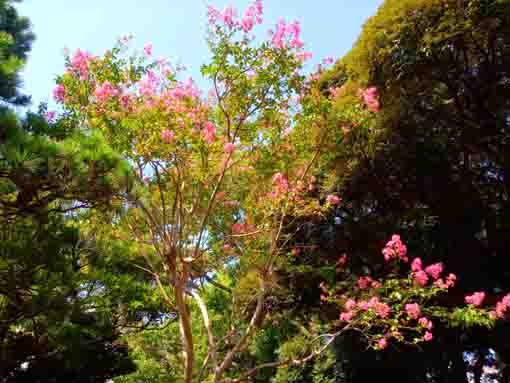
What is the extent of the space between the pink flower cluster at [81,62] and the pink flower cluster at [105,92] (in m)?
0.35

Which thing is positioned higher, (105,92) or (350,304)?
(105,92)

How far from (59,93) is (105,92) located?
2.05ft

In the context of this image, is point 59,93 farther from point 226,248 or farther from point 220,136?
point 226,248

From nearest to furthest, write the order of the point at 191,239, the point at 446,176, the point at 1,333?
the point at 1,333 → the point at 191,239 → the point at 446,176

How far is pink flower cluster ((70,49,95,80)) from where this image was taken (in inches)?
179

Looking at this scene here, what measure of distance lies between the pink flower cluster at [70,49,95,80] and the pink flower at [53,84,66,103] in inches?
9.3

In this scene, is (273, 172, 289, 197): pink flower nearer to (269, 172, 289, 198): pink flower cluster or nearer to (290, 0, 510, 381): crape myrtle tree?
(269, 172, 289, 198): pink flower cluster

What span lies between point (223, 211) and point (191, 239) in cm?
70

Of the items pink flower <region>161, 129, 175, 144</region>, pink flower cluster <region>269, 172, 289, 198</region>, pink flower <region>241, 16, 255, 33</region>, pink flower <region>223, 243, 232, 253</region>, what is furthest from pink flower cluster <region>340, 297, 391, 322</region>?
pink flower <region>241, 16, 255, 33</region>

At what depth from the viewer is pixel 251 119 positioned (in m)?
5.16

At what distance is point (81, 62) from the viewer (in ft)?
14.9

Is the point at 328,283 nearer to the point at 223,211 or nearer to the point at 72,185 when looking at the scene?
the point at 223,211

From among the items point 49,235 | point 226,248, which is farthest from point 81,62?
point 226,248

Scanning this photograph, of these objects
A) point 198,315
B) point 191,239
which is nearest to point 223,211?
point 191,239
